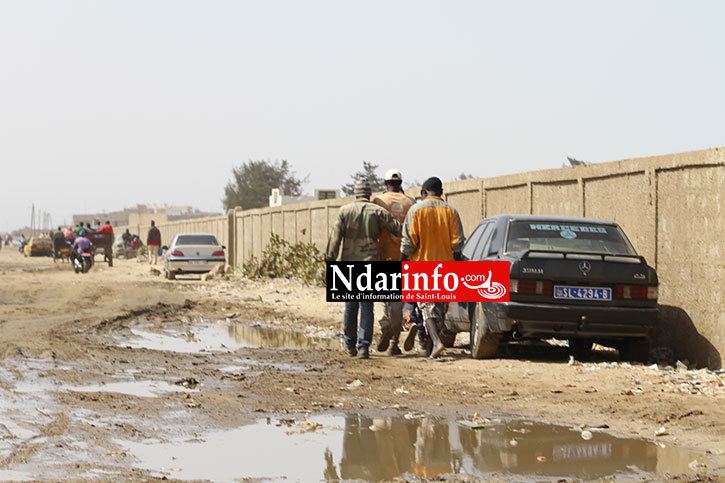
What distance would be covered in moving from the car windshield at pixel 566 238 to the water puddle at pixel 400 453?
379cm

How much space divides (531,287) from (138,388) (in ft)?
13.3

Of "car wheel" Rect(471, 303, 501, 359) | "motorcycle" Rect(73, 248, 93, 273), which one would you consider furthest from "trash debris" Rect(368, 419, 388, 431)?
"motorcycle" Rect(73, 248, 93, 273)

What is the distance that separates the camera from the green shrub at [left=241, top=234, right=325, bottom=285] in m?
25.5

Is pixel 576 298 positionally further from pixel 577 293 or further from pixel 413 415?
pixel 413 415

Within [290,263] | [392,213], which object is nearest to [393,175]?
[392,213]

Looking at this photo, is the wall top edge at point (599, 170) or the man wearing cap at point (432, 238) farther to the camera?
the man wearing cap at point (432, 238)

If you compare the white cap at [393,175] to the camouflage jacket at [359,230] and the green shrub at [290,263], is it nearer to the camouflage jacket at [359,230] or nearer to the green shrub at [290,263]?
the camouflage jacket at [359,230]

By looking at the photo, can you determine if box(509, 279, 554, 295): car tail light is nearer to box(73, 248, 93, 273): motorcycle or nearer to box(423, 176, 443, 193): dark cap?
box(423, 176, 443, 193): dark cap

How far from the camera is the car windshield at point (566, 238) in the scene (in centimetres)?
1046

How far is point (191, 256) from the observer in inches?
1240

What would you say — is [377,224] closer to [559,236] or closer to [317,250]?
[559,236]

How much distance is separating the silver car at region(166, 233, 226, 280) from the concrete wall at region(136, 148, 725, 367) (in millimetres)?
18467

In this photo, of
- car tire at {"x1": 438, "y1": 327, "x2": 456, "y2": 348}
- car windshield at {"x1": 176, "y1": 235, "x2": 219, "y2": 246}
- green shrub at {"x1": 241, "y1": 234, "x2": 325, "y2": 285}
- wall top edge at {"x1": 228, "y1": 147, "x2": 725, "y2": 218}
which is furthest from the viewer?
car windshield at {"x1": 176, "y1": 235, "x2": 219, "y2": 246}

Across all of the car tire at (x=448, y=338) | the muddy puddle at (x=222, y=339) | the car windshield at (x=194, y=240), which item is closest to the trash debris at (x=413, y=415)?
the car tire at (x=448, y=338)
